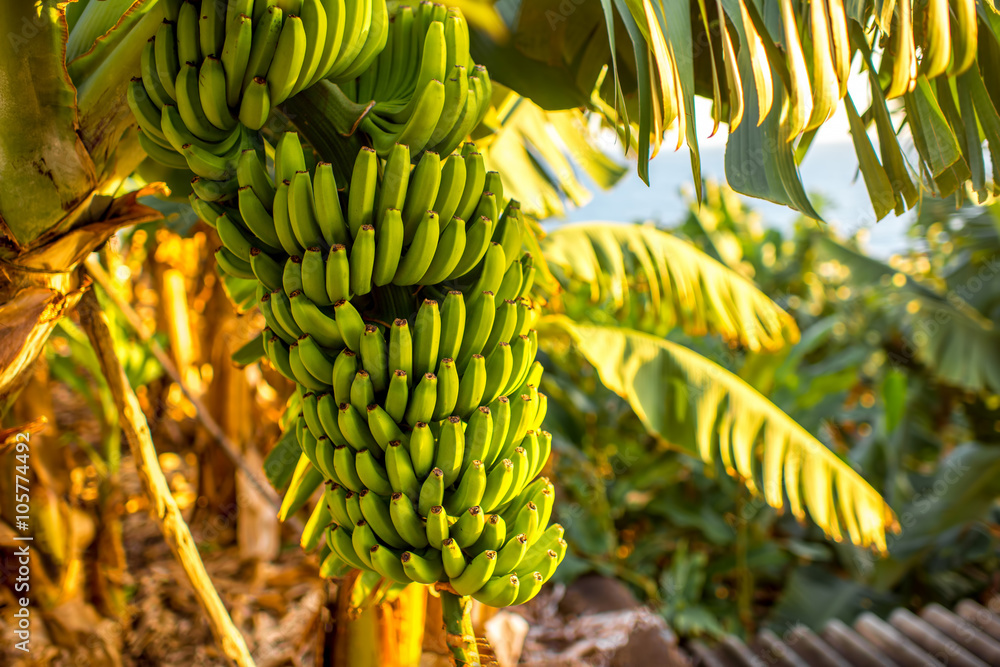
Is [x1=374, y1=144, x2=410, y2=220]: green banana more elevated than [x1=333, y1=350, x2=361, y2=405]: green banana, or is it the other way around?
[x1=374, y1=144, x2=410, y2=220]: green banana

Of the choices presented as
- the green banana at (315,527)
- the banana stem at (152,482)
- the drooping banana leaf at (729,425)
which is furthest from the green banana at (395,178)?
the drooping banana leaf at (729,425)

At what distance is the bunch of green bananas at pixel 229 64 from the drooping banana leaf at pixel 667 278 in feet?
3.67

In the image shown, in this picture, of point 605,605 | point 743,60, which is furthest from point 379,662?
point 605,605

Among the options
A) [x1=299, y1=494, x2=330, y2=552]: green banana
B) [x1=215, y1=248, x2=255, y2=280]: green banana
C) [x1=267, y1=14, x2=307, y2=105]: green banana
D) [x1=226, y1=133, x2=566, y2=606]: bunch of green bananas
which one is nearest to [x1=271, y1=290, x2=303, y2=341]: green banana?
[x1=226, y1=133, x2=566, y2=606]: bunch of green bananas

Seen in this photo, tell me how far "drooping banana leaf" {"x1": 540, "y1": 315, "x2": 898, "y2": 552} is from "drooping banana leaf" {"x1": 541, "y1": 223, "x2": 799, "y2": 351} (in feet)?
0.62

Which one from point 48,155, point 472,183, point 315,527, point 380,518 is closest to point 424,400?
point 380,518

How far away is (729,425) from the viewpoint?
1609 mm

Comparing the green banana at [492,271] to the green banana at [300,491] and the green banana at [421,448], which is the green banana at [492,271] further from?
the green banana at [300,491]

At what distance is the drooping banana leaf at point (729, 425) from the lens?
5.09 feet

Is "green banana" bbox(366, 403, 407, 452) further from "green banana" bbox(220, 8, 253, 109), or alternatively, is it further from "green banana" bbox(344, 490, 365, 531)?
"green banana" bbox(220, 8, 253, 109)

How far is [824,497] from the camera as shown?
5.05ft

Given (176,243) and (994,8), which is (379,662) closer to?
(994,8)

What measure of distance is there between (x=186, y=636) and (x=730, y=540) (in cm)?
246

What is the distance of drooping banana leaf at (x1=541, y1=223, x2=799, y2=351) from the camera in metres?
1.78
